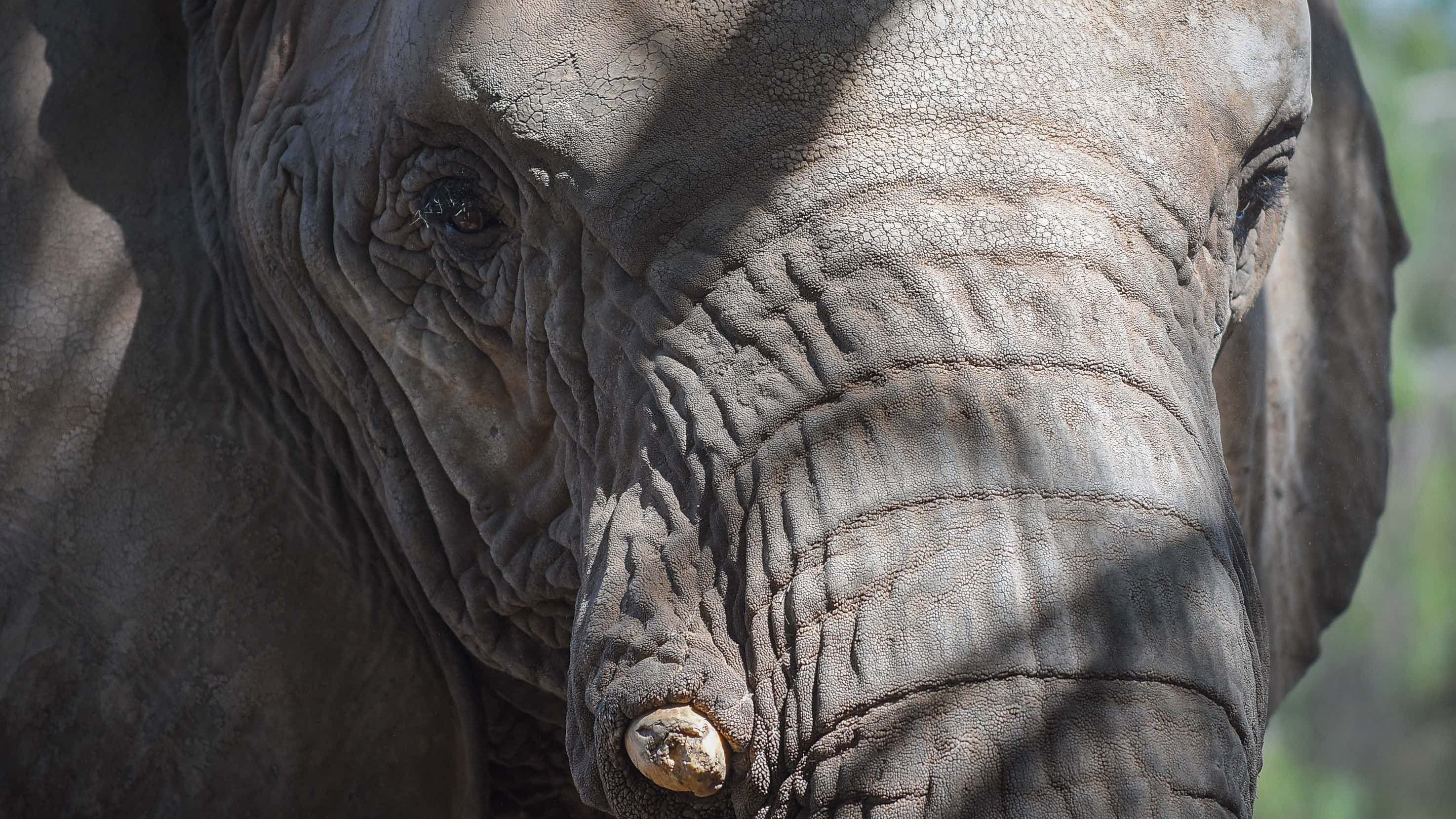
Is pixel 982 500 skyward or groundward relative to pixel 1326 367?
skyward

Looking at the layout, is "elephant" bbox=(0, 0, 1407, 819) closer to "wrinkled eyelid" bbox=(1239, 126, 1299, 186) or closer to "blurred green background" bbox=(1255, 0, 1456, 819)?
"wrinkled eyelid" bbox=(1239, 126, 1299, 186)

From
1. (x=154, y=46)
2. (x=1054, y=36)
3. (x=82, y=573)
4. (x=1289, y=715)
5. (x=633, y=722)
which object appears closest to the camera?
(x=633, y=722)

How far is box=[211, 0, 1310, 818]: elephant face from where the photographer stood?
109 centimetres

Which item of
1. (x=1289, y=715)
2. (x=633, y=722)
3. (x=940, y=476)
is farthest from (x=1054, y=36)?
(x=1289, y=715)

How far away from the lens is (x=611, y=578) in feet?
4.09

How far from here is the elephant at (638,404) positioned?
1.12 meters

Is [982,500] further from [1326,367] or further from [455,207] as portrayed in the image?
[1326,367]

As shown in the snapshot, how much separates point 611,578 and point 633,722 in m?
0.12

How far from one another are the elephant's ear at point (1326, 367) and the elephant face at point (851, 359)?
67 cm

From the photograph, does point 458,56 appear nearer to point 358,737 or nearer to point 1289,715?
point 358,737

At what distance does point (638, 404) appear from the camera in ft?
4.31

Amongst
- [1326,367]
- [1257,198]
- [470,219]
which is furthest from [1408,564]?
[470,219]

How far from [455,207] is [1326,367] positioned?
1.34 meters

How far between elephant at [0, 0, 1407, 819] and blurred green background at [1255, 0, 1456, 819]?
6099 mm
